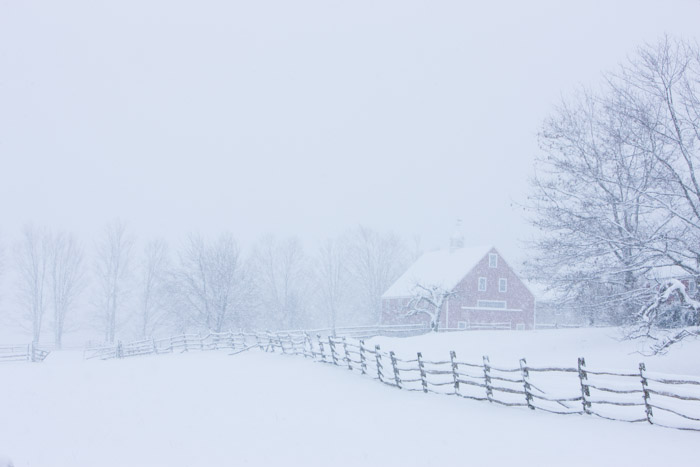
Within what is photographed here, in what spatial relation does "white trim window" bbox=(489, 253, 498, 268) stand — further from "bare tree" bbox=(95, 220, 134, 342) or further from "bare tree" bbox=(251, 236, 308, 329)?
"bare tree" bbox=(95, 220, 134, 342)

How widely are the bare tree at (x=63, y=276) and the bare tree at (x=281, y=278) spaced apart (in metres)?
19.0

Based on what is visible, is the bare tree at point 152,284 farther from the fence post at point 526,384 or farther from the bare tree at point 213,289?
the fence post at point 526,384

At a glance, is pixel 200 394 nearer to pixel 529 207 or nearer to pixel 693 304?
pixel 529 207

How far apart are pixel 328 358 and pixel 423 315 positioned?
88.3 ft

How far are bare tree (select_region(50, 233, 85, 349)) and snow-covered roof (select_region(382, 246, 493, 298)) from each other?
3348 cm

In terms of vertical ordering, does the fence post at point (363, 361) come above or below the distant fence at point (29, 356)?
above

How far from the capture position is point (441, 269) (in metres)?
53.2

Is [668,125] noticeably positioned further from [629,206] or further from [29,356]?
[29,356]

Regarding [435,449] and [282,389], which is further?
[282,389]

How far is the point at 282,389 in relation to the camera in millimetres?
18703

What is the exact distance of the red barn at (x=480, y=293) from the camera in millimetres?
48781

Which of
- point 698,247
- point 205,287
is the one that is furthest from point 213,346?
point 698,247

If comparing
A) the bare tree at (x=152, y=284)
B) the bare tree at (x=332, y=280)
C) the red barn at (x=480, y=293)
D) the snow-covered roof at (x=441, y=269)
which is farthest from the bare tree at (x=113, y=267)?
the red barn at (x=480, y=293)

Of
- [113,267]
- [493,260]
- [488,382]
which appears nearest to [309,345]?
[488,382]
